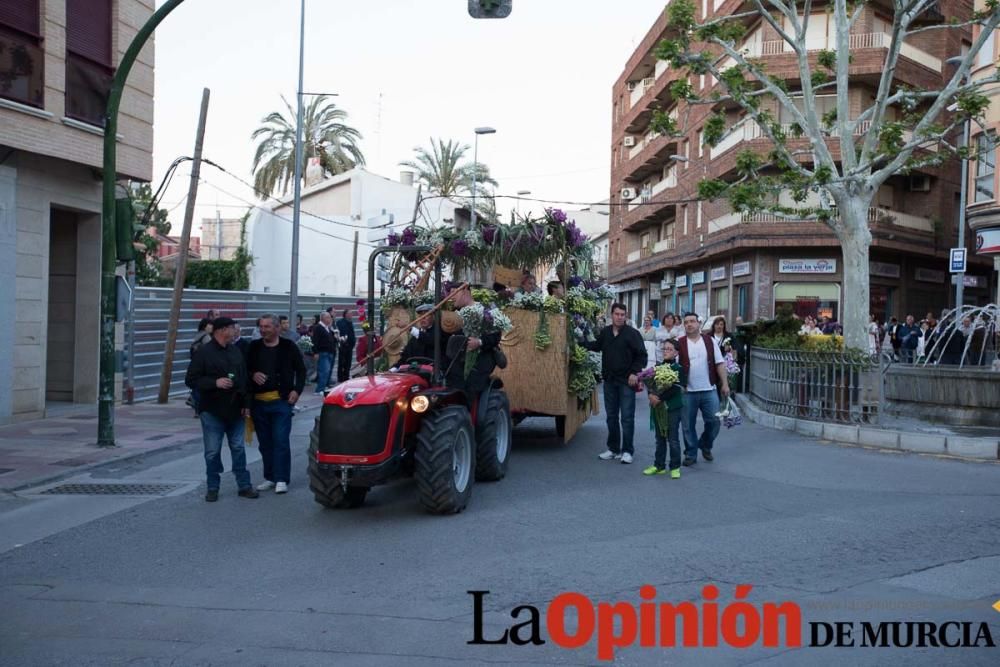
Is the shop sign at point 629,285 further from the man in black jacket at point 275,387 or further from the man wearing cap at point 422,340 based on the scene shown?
the man in black jacket at point 275,387

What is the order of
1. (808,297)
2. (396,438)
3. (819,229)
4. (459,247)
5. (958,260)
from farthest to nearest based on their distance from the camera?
1. (808,297)
2. (819,229)
3. (958,260)
4. (459,247)
5. (396,438)

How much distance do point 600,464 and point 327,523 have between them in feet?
13.0

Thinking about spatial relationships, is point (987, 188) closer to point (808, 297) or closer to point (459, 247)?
point (808, 297)

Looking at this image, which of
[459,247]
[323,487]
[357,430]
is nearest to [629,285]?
[459,247]

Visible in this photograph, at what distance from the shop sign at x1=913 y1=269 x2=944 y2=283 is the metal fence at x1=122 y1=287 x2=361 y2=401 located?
1022 inches

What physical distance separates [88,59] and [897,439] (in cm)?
1390

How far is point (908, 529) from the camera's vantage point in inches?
298

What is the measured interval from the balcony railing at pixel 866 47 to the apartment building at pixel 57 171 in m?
22.8

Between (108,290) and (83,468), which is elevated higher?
(108,290)

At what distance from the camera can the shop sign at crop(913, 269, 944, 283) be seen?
35.9m

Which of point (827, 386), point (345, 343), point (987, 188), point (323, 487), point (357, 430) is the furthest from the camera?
point (987, 188)

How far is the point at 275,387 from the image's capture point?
9.14 metres

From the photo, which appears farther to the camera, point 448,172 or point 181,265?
point 448,172

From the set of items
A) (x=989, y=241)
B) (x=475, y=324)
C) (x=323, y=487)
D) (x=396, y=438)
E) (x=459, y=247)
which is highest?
(x=989, y=241)
